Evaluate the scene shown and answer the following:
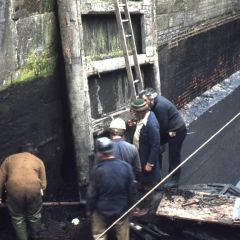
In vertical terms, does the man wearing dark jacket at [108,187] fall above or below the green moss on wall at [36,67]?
below

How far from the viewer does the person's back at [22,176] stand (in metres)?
5.84

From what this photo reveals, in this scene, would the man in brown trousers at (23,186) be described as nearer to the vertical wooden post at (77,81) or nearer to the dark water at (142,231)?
the dark water at (142,231)

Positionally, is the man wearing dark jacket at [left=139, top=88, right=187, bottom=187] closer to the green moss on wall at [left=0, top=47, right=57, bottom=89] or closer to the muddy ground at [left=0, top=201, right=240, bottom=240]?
the muddy ground at [left=0, top=201, right=240, bottom=240]

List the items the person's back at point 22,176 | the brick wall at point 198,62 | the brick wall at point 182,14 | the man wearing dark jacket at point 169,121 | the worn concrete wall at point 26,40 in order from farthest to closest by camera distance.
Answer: the brick wall at point 198,62 → the brick wall at point 182,14 → the man wearing dark jacket at point 169,121 → the worn concrete wall at point 26,40 → the person's back at point 22,176

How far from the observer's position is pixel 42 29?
6594 mm

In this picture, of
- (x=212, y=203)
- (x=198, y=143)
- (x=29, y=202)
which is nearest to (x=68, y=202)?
(x=29, y=202)

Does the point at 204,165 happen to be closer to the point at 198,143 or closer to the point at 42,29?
the point at 198,143

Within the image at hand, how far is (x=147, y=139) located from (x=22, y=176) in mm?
1997

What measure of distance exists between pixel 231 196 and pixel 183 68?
484cm

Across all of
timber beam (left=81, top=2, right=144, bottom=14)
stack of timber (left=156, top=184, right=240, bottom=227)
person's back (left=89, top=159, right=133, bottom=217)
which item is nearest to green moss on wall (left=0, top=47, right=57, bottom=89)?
timber beam (left=81, top=2, right=144, bottom=14)

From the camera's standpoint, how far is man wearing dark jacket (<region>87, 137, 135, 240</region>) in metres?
5.46

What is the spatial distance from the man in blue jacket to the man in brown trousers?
1634mm

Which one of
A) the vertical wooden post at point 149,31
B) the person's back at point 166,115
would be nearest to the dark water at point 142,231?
the person's back at point 166,115

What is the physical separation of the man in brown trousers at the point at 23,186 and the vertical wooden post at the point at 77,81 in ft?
3.01
